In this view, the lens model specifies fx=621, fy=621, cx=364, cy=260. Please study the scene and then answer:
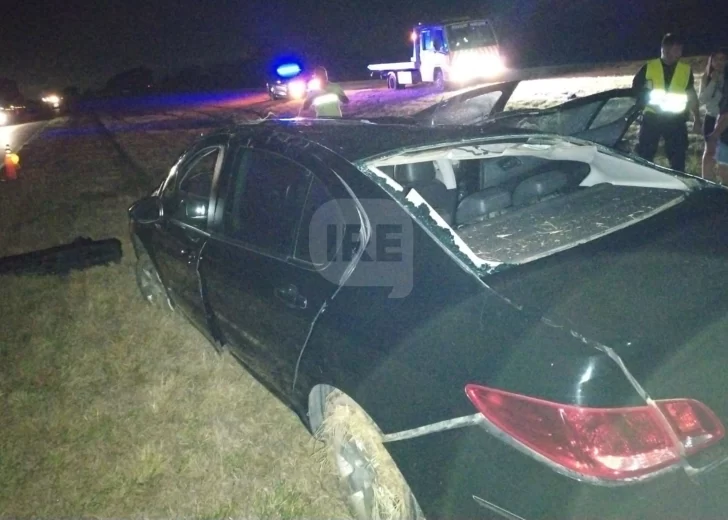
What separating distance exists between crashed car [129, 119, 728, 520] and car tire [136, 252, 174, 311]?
1265mm

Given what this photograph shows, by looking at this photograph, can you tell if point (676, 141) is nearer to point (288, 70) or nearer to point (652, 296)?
point (652, 296)

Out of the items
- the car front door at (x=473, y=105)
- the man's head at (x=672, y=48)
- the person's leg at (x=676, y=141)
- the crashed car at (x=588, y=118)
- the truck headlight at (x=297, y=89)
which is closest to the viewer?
the crashed car at (x=588, y=118)

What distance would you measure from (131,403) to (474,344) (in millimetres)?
2723

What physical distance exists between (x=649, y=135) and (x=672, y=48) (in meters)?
0.77

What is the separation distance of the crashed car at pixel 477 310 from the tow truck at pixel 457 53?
56.2 feet

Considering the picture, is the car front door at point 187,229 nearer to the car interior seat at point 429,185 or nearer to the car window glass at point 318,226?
the car window glass at point 318,226

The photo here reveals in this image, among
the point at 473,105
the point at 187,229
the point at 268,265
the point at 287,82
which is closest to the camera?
the point at 268,265

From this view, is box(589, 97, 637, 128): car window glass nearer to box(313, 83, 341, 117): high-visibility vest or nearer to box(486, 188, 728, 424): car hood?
box(486, 188, 728, 424): car hood

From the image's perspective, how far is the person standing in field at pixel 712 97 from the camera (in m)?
6.18

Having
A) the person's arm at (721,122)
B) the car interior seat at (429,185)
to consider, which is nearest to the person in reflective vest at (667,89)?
the person's arm at (721,122)

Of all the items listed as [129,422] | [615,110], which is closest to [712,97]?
[615,110]

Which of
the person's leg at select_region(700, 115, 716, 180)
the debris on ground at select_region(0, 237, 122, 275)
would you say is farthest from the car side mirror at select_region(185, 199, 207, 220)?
the person's leg at select_region(700, 115, 716, 180)

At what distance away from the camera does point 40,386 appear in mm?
4137

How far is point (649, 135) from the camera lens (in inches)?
226
